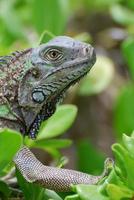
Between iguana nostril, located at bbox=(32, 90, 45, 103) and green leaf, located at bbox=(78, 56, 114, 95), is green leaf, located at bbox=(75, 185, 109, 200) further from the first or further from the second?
green leaf, located at bbox=(78, 56, 114, 95)

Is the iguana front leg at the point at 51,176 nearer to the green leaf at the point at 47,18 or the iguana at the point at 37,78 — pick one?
the iguana at the point at 37,78

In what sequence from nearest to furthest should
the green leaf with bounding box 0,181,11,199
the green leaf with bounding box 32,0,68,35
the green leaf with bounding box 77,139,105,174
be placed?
the green leaf with bounding box 0,181,11,199 < the green leaf with bounding box 77,139,105,174 < the green leaf with bounding box 32,0,68,35

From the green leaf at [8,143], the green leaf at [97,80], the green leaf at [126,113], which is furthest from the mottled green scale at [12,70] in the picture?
the green leaf at [97,80]

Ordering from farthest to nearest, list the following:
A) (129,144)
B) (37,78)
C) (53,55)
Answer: (37,78)
(53,55)
(129,144)

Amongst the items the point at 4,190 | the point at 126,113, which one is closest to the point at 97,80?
the point at 126,113

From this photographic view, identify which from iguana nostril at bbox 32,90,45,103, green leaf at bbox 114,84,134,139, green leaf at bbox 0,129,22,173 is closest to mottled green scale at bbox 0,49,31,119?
iguana nostril at bbox 32,90,45,103

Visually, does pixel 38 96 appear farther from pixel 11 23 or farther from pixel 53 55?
pixel 11 23
